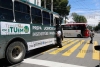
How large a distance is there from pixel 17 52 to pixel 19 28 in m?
1.12

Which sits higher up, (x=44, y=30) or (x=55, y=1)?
(x=55, y=1)

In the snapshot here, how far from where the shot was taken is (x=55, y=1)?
138 ft

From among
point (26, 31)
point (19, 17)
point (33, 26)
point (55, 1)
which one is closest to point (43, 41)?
point (33, 26)

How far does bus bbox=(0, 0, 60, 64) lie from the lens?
6.30 meters

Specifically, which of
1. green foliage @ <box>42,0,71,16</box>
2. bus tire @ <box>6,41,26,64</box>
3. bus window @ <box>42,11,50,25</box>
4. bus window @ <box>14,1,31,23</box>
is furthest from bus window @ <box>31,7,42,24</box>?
green foliage @ <box>42,0,71,16</box>

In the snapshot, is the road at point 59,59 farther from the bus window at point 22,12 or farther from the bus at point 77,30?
the bus at point 77,30

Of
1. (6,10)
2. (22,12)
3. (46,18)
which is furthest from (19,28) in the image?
(46,18)

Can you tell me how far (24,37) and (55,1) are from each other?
35.8 m

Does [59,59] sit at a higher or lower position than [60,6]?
lower

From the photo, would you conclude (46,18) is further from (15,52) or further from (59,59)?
(15,52)

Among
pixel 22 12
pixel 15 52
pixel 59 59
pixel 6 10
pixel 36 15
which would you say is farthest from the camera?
pixel 36 15

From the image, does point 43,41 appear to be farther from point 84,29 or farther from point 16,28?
point 84,29

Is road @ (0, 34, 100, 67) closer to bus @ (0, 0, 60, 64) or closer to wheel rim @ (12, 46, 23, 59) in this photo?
wheel rim @ (12, 46, 23, 59)

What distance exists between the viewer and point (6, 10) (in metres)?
6.43
